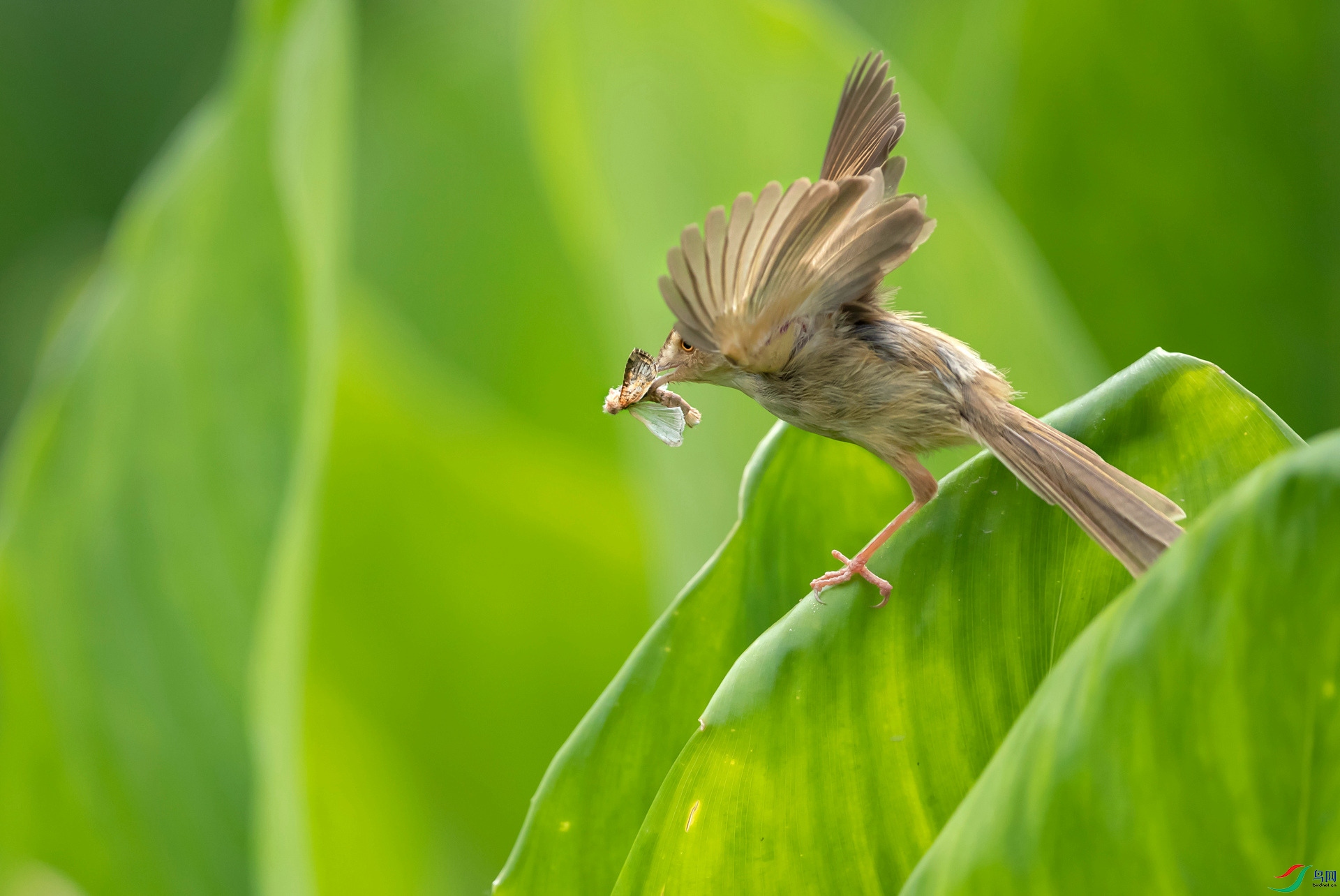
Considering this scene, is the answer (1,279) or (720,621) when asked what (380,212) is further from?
(720,621)

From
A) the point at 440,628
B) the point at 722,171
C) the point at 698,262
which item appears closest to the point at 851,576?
the point at 698,262

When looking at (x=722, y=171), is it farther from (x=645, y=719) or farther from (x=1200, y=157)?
(x=645, y=719)

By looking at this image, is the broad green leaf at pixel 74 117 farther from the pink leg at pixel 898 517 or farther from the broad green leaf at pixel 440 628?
the pink leg at pixel 898 517

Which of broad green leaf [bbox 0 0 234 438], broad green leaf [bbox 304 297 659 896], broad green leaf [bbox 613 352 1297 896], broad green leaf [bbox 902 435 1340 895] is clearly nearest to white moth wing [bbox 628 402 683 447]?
broad green leaf [bbox 613 352 1297 896]

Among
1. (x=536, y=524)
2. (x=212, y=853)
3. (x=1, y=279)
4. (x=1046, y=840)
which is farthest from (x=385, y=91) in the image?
(x=1046, y=840)

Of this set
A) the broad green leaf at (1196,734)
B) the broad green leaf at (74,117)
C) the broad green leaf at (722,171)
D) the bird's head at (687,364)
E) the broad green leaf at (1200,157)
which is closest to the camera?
the broad green leaf at (1196,734)

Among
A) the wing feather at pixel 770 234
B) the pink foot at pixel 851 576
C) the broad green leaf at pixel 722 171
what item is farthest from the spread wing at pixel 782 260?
the broad green leaf at pixel 722 171
